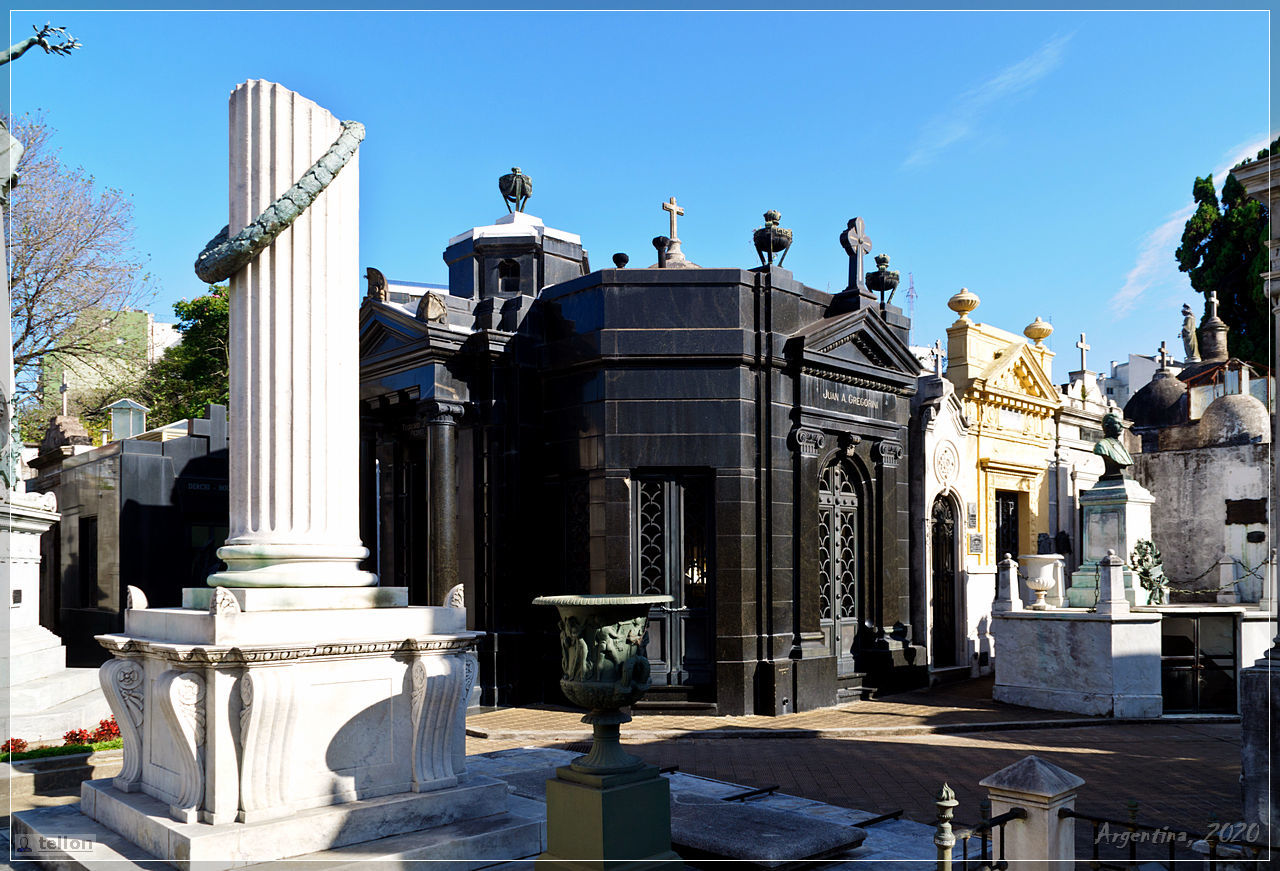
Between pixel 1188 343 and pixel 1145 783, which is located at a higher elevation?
pixel 1188 343

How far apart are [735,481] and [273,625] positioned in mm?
8095

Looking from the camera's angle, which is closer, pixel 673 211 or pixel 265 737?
pixel 265 737

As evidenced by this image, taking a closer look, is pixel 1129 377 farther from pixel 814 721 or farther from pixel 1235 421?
pixel 814 721

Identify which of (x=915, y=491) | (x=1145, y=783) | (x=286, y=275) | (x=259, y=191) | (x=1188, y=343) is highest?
(x=1188, y=343)

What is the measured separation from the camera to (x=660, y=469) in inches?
530

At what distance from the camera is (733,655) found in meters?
13.1

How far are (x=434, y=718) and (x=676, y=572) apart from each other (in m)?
7.13

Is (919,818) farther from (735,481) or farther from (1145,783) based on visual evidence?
(735,481)

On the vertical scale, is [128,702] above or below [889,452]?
below

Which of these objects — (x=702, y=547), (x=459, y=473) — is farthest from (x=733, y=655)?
(x=459, y=473)

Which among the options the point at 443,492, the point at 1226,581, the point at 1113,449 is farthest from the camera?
the point at 1226,581

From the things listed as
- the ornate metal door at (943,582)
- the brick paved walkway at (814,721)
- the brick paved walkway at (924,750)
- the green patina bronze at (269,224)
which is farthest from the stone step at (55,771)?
the ornate metal door at (943,582)

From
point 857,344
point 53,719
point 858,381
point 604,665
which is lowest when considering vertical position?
point 53,719

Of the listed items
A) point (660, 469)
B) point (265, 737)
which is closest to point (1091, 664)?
point (660, 469)
